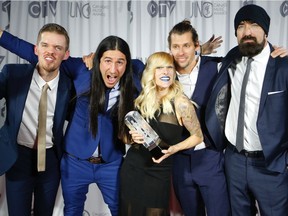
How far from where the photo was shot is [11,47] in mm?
1984

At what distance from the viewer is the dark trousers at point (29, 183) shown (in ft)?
6.56

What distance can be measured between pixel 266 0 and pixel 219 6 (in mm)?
390

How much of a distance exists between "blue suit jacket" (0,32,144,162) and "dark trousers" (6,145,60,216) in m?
0.19

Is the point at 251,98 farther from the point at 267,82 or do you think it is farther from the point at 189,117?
the point at 189,117

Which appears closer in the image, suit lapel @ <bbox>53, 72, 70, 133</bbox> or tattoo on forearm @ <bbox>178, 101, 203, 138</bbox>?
tattoo on forearm @ <bbox>178, 101, 203, 138</bbox>

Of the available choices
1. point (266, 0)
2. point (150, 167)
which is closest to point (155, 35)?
point (266, 0)

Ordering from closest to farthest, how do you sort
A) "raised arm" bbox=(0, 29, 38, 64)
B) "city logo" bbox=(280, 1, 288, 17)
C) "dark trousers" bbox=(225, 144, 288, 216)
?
"dark trousers" bbox=(225, 144, 288, 216) < "raised arm" bbox=(0, 29, 38, 64) < "city logo" bbox=(280, 1, 288, 17)

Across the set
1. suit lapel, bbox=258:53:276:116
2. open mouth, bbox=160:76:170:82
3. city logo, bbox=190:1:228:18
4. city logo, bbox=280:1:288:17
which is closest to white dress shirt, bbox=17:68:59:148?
open mouth, bbox=160:76:170:82

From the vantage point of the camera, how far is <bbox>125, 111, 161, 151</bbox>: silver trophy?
1.73 metres

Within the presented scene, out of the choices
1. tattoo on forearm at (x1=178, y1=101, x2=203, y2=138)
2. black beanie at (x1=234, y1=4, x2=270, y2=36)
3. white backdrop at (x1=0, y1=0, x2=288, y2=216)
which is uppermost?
white backdrop at (x1=0, y1=0, x2=288, y2=216)

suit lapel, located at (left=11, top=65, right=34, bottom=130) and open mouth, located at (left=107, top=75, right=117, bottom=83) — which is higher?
open mouth, located at (left=107, top=75, right=117, bottom=83)

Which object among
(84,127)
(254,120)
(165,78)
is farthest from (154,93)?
(254,120)

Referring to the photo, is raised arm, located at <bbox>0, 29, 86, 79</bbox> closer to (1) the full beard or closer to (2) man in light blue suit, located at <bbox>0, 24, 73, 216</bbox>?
(2) man in light blue suit, located at <bbox>0, 24, 73, 216</bbox>

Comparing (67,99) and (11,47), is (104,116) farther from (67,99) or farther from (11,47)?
(11,47)
